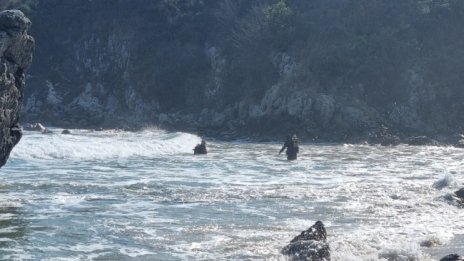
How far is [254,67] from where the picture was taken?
58688mm

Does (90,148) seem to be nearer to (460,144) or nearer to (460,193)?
(460,193)

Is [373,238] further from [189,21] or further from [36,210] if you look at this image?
[189,21]

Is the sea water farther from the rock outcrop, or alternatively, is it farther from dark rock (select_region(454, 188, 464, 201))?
the rock outcrop

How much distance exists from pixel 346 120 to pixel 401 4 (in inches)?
564

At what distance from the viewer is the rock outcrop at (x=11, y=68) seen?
1764cm

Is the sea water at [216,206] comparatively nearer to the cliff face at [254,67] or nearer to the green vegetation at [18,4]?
the cliff face at [254,67]

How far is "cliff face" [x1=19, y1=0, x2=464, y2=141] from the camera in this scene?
165 ft

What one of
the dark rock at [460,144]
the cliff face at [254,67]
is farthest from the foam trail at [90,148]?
the dark rock at [460,144]

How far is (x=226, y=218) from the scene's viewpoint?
17.4 metres

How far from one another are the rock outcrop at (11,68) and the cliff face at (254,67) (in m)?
29.1

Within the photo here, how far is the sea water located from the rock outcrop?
1.64 meters

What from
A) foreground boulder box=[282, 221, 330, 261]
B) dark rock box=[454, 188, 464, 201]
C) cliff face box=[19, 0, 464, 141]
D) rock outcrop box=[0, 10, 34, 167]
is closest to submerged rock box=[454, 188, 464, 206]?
dark rock box=[454, 188, 464, 201]

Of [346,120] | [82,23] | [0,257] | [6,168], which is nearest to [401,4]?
[346,120]

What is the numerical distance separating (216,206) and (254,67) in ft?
132
